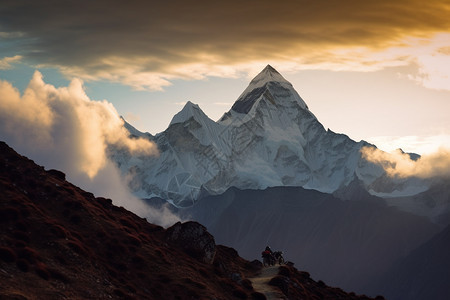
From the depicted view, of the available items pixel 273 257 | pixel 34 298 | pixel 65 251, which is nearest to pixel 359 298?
pixel 273 257

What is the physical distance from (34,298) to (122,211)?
50.9 m

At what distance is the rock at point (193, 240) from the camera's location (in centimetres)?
9919

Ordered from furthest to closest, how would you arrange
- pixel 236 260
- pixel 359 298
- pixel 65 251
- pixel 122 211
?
1. pixel 359 298
2. pixel 236 260
3. pixel 122 211
4. pixel 65 251

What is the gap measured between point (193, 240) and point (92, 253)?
25.5 m

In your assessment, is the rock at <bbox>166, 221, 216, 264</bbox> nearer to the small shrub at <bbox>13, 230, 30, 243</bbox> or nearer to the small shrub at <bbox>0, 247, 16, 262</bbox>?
the small shrub at <bbox>13, 230, 30, 243</bbox>

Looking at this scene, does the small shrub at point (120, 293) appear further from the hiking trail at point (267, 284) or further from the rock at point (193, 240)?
the rock at point (193, 240)

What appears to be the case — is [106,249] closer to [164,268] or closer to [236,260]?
[164,268]

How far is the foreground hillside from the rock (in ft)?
0.53

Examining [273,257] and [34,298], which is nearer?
[34,298]

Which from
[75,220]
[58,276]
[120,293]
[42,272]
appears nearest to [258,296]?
[120,293]

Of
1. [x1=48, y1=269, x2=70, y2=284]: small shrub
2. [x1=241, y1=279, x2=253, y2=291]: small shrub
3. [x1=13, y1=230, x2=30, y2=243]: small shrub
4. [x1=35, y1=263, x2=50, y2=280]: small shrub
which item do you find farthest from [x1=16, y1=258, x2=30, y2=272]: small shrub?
[x1=241, y1=279, x2=253, y2=291]: small shrub

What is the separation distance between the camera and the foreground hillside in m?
65.8

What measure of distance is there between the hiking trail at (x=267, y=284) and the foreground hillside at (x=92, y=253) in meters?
1.50

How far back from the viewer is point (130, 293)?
73.3 metres
